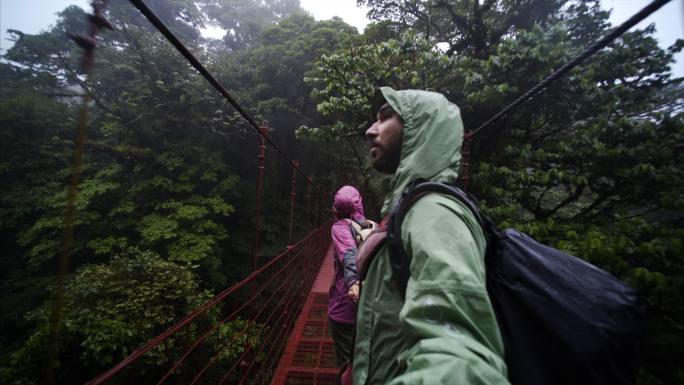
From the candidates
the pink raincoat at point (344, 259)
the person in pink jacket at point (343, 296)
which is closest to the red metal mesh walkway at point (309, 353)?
the person in pink jacket at point (343, 296)

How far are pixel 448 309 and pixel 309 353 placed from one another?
7.42 feet

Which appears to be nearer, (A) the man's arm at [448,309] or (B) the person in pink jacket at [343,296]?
(A) the man's arm at [448,309]

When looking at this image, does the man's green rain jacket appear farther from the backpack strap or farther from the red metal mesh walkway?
the red metal mesh walkway

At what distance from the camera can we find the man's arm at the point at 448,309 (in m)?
0.34

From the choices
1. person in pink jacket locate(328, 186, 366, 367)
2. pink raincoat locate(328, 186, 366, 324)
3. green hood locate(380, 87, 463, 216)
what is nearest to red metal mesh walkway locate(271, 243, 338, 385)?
person in pink jacket locate(328, 186, 366, 367)

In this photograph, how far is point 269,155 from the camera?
8641 mm

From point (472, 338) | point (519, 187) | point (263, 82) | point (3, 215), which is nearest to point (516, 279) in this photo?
point (472, 338)

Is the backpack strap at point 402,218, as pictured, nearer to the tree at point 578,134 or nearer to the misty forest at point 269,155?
the misty forest at point 269,155

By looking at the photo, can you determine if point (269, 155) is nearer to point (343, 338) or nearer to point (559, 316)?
point (343, 338)

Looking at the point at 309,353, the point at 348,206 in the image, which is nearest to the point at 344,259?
the point at 348,206

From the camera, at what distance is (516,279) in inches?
19.0

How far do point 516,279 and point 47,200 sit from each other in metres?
9.18

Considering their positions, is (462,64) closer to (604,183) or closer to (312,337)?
(604,183)

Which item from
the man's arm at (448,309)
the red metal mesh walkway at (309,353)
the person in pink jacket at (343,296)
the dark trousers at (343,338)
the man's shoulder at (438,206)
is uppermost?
the man's shoulder at (438,206)
